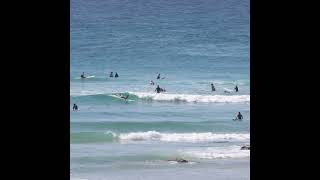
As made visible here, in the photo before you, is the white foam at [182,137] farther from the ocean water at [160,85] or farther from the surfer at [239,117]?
the surfer at [239,117]

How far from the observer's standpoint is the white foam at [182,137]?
14.6m

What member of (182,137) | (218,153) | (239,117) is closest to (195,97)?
(239,117)

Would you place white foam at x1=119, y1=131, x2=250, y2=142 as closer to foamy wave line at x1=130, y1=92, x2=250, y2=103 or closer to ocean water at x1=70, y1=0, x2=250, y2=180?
ocean water at x1=70, y1=0, x2=250, y2=180

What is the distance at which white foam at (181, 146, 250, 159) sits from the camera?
1223 cm

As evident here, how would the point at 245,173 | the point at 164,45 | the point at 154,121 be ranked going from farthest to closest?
the point at 164,45 < the point at 154,121 < the point at 245,173

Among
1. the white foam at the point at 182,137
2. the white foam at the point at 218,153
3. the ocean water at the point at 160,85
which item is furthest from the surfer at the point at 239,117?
the white foam at the point at 218,153

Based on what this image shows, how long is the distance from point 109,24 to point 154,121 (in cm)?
1470

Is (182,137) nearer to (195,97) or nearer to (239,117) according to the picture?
(239,117)

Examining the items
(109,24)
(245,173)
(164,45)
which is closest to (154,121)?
(245,173)

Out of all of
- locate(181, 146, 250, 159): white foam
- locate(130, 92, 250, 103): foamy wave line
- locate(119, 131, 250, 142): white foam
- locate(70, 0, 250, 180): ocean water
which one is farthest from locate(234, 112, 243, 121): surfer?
locate(181, 146, 250, 159): white foam

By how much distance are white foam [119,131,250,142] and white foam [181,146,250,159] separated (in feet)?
4.18

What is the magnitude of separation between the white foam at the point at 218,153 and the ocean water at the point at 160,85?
0.07 ft
